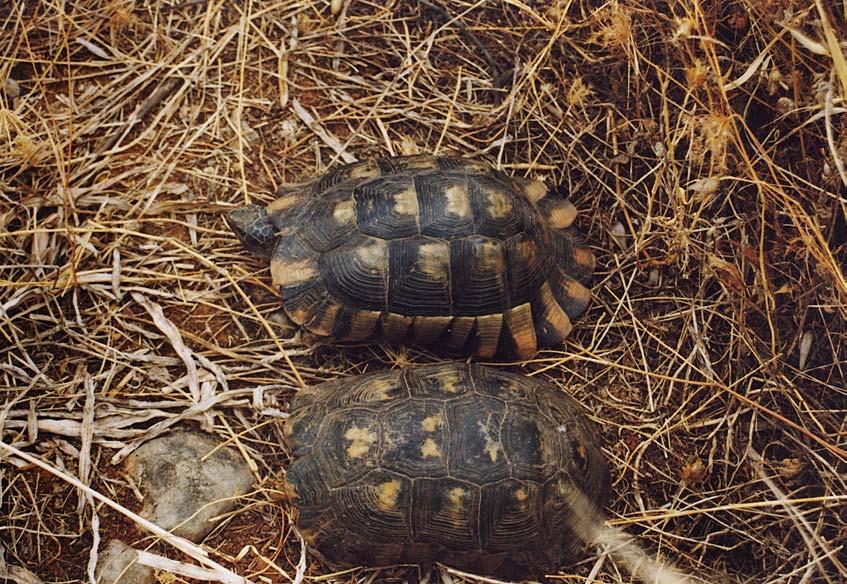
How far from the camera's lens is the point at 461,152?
11.2 feet

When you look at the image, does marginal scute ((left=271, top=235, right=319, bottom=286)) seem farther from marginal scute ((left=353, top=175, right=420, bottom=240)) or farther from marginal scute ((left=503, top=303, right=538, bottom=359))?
marginal scute ((left=503, top=303, right=538, bottom=359))

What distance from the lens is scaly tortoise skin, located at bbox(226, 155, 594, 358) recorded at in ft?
9.30

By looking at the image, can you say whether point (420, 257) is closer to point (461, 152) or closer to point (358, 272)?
point (358, 272)

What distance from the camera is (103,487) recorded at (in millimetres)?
2836

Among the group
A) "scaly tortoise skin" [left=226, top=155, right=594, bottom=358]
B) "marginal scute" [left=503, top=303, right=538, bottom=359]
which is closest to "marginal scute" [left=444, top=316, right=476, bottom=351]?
"scaly tortoise skin" [left=226, top=155, right=594, bottom=358]

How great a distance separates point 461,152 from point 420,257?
2.72 feet

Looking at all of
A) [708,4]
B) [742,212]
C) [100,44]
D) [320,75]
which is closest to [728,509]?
[742,212]

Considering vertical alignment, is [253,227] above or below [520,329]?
above

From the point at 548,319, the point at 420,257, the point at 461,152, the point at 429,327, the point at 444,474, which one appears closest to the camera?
the point at 444,474

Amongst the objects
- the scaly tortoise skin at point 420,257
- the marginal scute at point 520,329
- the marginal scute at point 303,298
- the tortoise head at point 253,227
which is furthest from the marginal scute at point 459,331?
the tortoise head at point 253,227

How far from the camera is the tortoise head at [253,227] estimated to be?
301cm

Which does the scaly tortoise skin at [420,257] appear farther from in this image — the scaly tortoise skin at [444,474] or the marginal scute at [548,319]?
the scaly tortoise skin at [444,474]

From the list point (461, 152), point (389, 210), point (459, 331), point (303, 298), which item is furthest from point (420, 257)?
point (461, 152)

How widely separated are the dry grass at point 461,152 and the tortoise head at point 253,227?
0.18 m
